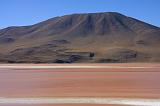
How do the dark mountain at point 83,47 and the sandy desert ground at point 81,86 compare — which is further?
the dark mountain at point 83,47

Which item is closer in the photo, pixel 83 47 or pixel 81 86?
pixel 81 86

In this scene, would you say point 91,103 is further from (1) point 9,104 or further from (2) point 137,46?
(2) point 137,46

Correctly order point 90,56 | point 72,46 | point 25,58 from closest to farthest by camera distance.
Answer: point 25,58 < point 90,56 < point 72,46

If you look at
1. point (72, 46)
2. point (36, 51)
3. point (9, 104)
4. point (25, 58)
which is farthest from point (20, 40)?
point (9, 104)

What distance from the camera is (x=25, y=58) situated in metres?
138

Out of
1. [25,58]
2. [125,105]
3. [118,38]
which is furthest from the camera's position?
[118,38]

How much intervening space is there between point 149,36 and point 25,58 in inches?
2869

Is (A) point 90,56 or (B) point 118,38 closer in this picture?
(A) point 90,56

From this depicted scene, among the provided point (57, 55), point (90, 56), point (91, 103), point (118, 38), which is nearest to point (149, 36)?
point (118, 38)

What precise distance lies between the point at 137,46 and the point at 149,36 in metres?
18.4

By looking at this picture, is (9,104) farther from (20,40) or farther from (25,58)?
(20,40)

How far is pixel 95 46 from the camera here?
580ft

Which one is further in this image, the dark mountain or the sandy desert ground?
the dark mountain

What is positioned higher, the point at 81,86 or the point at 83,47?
the point at 81,86
